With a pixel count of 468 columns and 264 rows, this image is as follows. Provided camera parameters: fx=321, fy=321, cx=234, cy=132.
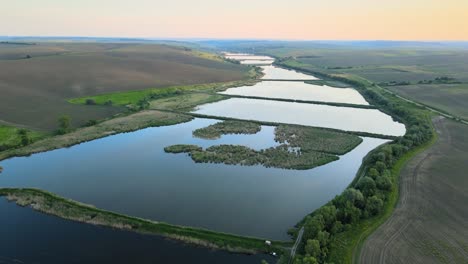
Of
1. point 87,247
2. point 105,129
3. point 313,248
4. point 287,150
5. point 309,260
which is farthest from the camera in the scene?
point 105,129

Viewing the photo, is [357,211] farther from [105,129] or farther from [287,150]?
[105,129]

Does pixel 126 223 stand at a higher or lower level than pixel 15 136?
lower

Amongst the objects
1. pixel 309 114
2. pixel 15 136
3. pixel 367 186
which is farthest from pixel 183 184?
pixel 309 114

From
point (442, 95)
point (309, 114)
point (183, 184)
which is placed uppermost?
point (442, 95)

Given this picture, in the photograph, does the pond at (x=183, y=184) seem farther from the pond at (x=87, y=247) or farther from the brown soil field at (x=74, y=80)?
the brown soil field at (x=74, y=80)

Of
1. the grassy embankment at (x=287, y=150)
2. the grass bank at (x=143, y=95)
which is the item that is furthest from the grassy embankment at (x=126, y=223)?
the grass bank at (x=143, y=95)
